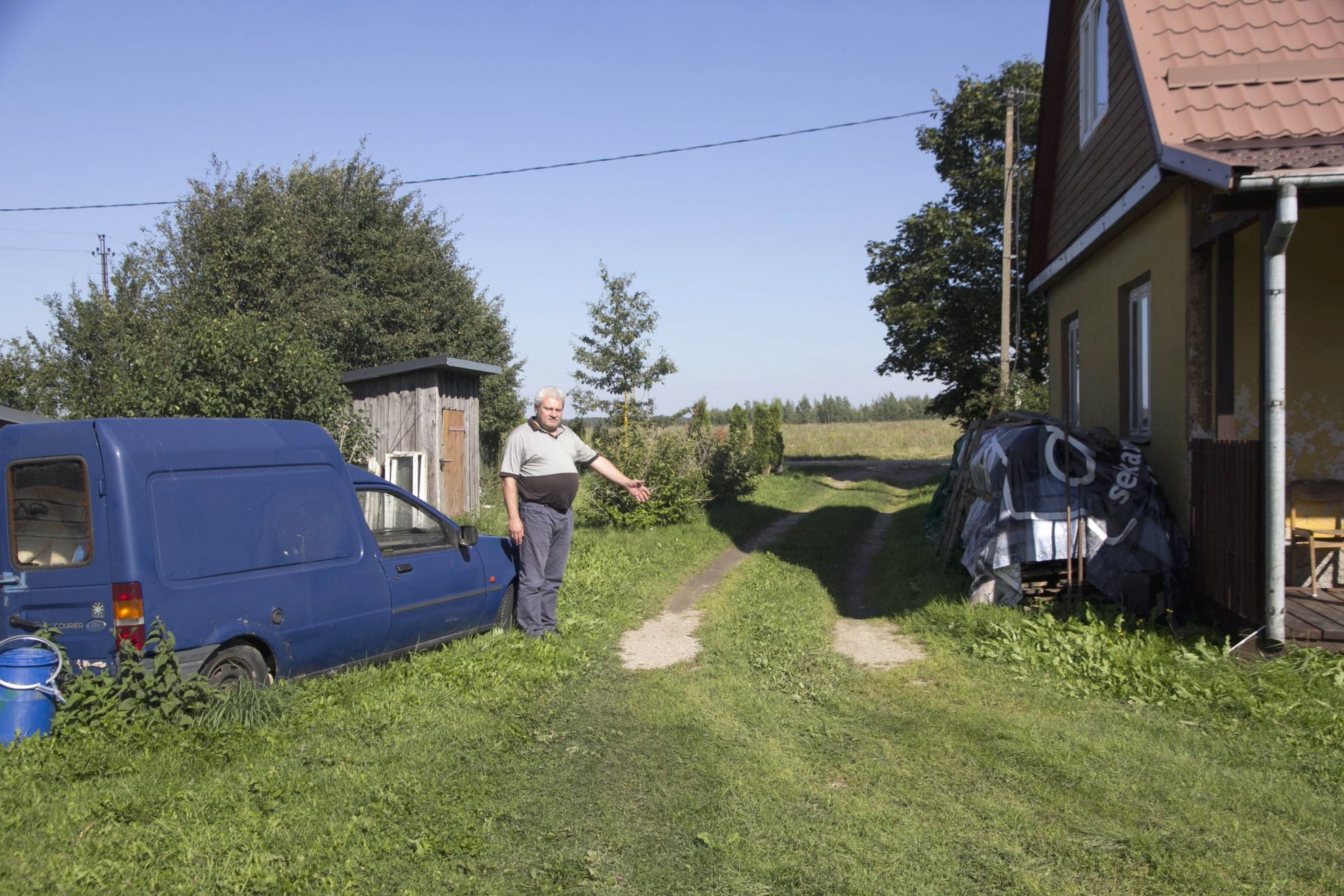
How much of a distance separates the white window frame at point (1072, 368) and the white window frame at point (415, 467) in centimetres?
968

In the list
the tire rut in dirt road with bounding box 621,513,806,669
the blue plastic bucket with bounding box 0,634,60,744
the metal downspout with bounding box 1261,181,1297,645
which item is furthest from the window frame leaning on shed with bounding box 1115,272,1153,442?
the blue plastic bucket with bounding box 0,634,60,744

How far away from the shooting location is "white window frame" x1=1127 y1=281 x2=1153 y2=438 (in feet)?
30.6

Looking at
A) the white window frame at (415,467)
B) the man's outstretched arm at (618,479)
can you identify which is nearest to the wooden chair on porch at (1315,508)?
the man's outstretched arm at (618,479)

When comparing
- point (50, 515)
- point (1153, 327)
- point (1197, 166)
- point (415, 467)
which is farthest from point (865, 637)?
point (415, 467)

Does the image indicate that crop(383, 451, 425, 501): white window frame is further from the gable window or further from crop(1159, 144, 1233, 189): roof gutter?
crop(1159, 144, 1233, 189): roof gutter

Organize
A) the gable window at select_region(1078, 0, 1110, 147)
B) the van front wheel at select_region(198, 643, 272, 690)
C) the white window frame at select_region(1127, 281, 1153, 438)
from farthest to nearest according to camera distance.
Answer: the gable window at select_region(1078, 0, 1110, 147) < the white window frame at select_region(1127, 281, 1153, 438) < the van front wheel at select_region(198, 643, 272, 690)

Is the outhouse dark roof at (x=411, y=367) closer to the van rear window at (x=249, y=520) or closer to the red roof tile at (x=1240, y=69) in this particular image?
the van rear window at (x=249, y=520)

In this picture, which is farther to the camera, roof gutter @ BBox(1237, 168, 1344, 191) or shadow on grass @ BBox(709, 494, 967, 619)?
shadow on grass @ BBox(709, 494, 967, 619)

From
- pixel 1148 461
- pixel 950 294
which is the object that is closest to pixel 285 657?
pixel 1148 461

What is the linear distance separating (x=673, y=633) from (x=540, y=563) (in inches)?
58.9

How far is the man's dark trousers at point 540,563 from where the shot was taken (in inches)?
307

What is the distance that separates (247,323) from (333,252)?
526 inches

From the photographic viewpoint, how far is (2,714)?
502 cm

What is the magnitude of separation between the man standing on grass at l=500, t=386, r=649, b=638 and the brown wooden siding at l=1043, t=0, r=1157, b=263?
202 inches
